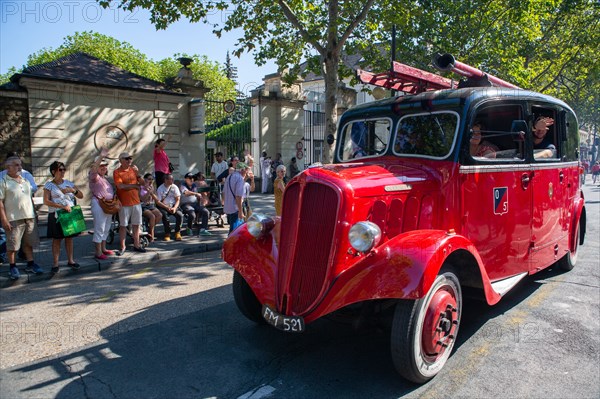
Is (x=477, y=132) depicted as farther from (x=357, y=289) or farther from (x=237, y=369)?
(x=237, y=369)

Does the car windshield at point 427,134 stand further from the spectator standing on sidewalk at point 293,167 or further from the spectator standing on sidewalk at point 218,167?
the spectator standing on sidewalk at point 293,167

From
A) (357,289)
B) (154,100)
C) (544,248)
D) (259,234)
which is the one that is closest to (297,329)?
(357,289)

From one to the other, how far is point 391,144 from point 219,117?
1375 centimetres

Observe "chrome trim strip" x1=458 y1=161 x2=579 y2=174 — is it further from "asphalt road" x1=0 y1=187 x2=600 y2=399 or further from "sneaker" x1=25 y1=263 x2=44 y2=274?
"sneaker" x1=25 y1=263 x2=44 y2=274

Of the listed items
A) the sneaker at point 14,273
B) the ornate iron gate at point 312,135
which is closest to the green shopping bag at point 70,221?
the sneaker at point 14,273

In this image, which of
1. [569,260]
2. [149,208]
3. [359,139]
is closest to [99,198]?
[149,208]

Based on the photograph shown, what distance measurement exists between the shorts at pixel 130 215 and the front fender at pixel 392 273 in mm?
5708

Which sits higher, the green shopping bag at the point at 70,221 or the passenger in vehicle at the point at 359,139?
the passenger in vehicle at the point at 359,139

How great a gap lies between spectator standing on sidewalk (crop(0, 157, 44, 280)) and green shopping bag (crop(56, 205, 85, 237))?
15.2 inches

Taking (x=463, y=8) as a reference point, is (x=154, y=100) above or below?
below

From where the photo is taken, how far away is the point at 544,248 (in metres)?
5.55

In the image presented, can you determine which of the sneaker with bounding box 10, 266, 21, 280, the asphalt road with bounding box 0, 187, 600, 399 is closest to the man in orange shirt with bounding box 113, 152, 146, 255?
the sneaker with bounding box 10, 266, 21, 280

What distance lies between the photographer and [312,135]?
21375 mm

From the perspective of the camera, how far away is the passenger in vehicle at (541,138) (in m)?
5.37
